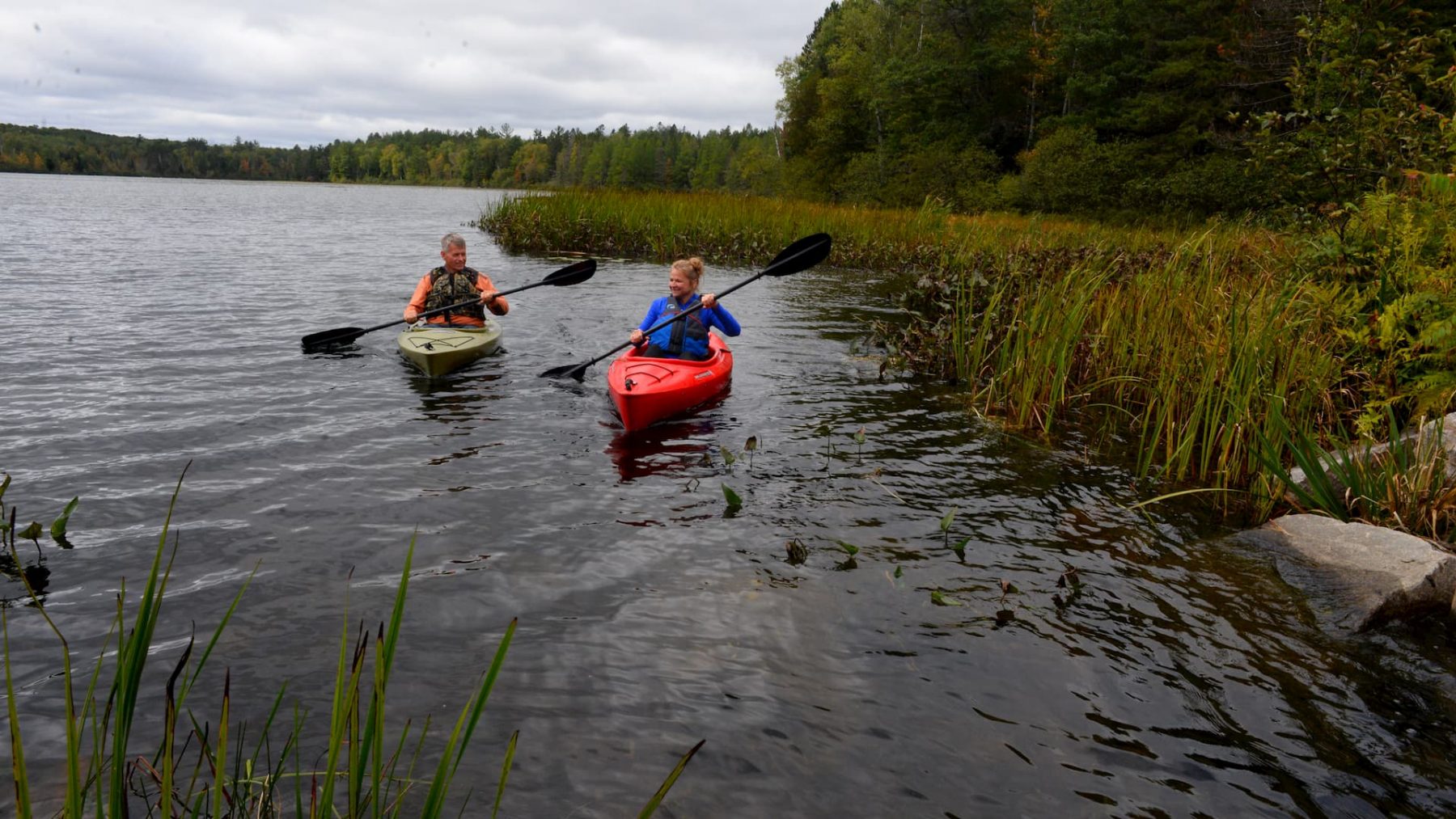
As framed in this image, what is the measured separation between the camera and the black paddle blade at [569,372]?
9.11 metres

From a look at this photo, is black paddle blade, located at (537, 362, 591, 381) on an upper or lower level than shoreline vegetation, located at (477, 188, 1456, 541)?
lower

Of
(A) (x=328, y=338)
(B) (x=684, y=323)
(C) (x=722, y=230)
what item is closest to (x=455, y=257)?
(A) (x=328, y=338)

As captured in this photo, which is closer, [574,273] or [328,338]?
[328,338]

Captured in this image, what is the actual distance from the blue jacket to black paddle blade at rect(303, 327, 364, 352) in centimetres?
379

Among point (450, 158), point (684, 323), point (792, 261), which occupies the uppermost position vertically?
point (450, 158)

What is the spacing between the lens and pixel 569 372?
362 inches

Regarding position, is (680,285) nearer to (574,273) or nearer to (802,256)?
(802,256)

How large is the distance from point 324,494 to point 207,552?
0.97m

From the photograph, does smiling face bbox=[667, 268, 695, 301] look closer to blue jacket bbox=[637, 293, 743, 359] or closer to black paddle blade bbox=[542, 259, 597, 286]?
blue jacket bbox=[637, 293, 743, 359]

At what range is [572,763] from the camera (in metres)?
3.26

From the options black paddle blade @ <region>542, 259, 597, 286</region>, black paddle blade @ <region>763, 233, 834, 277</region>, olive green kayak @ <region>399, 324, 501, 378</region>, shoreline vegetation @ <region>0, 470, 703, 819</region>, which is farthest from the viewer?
black paddle blade @ <region>542, 259, 597, 286</region>

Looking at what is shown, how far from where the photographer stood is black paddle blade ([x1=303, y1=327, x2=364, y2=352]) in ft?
33.0

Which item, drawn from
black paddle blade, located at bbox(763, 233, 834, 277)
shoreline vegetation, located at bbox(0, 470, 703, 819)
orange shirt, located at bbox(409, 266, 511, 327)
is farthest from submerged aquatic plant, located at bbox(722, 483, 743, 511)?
orange shirt, located at bbox(409, 266, 511, 327)

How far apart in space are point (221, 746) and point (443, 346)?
7878mm
